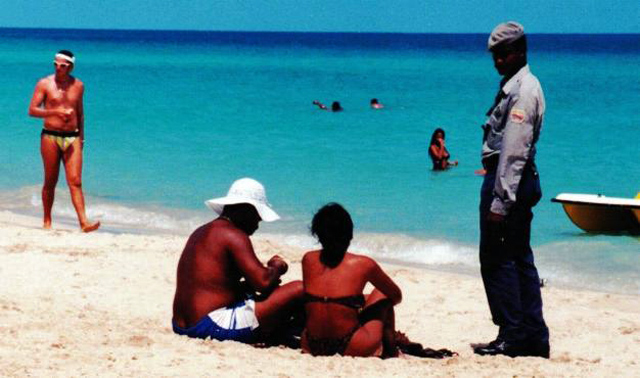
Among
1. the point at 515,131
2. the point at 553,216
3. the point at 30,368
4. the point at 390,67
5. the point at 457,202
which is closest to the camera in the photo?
the point at 30,368

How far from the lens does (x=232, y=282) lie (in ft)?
18.8

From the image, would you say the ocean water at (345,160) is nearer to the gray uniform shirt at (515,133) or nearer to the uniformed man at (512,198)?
the uniformed man at (512,198)

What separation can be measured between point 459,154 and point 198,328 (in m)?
15.7

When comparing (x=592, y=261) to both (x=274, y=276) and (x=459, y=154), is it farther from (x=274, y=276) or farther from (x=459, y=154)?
(x=459, y=154)

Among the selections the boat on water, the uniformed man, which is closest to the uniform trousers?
the uniformed man

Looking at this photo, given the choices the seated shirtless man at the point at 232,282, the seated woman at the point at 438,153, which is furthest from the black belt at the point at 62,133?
the seated woman at the point at 438,153

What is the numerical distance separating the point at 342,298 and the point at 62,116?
487 cm

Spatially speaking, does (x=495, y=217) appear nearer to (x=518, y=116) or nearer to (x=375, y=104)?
(x=518, y=116)

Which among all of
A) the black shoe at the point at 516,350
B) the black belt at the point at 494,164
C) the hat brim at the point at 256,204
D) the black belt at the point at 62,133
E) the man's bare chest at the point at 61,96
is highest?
the man's bare chest at the point at 61,96

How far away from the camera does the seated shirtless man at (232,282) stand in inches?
222

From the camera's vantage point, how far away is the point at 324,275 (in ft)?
18.1

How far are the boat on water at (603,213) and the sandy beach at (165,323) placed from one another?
7.38ft

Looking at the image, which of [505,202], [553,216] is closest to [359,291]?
[505,202]

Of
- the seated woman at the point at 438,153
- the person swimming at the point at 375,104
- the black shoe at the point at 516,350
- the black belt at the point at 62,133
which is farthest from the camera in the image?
the person swimming at the point at 375,104
